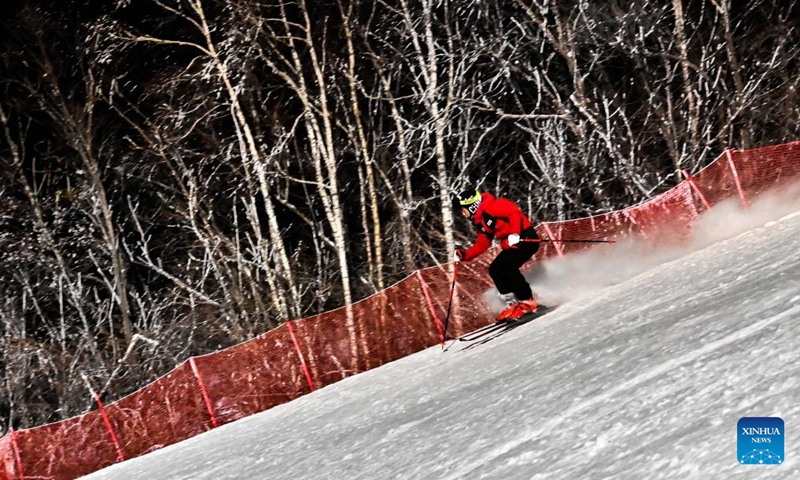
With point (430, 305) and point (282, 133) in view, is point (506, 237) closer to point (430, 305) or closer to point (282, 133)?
point (430, 305)

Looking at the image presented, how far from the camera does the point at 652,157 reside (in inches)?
894

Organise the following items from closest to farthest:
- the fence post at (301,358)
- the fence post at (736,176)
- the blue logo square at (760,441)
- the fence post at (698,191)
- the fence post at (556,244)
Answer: the blue logo square at (760,441) → the fence post at (736,176) → the fence post at (698,191) → the fence post at (556,244) → the fence post at (301,358)

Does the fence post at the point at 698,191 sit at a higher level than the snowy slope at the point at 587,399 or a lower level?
higher

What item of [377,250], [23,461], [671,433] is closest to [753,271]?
[671,433]

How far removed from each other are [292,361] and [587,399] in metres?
7.79

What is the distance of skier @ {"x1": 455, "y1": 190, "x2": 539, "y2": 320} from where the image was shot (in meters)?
11.3

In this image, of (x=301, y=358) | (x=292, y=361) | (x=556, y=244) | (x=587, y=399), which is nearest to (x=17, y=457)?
(x=292, y=361)

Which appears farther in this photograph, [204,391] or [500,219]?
[204,391]

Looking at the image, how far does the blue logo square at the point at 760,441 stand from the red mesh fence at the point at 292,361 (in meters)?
8.45

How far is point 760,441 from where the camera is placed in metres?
4.79

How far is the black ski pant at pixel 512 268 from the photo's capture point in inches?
444

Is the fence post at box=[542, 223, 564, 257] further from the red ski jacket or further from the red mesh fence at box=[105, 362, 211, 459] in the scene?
the red mesh fence at box=[105, 362, 211, 459]

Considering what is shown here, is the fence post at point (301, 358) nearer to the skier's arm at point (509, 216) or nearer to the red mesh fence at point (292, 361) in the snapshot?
the red mesh fence at point (292, 361)

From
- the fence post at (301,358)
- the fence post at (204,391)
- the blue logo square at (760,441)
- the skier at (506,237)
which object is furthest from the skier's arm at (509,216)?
the blue logo square at (760,441)
